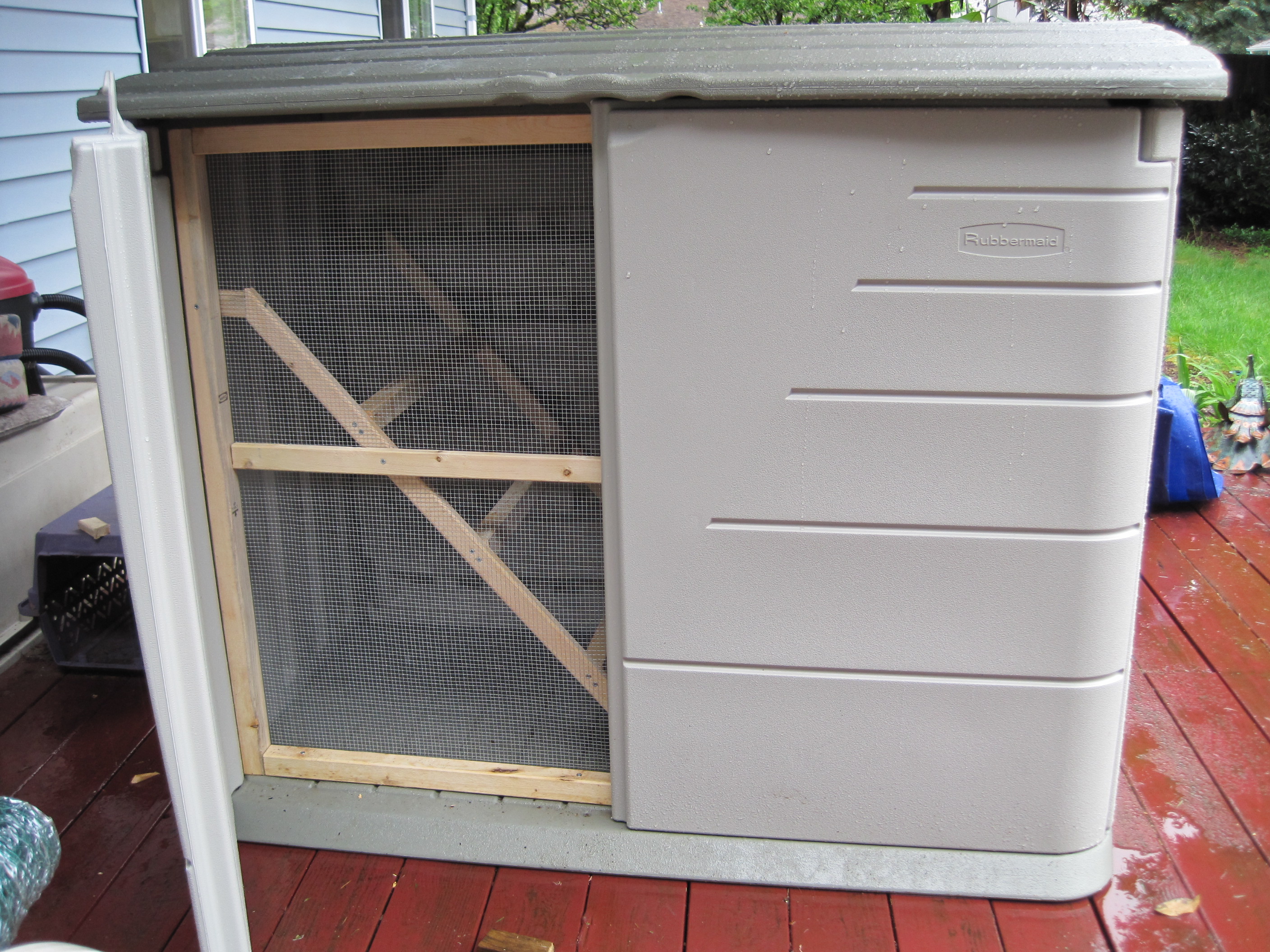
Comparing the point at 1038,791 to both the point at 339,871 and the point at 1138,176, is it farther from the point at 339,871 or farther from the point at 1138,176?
the point at 339,871

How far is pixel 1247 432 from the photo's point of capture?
14.3 ft

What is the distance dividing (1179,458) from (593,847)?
9.49 ft

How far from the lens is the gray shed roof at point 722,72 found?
1.61m

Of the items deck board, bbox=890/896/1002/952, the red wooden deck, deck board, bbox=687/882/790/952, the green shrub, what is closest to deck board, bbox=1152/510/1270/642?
the red wooden deck

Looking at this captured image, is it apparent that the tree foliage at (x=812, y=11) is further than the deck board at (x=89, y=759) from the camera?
Yes

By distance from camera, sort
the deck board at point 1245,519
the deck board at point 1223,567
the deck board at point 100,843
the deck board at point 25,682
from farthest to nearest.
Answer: the deck board at point 1245,519 → the deck board at point 1223,567 → the deck board at point 25,682 → the deck board at point 100,843

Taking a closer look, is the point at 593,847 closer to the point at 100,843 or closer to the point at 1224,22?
the point at 100,843

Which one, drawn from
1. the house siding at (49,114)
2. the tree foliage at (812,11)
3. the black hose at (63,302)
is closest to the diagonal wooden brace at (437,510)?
the black hose at (63,302)

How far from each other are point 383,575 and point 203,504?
40cm

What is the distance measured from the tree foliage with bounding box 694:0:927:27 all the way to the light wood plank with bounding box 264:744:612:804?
270 inches

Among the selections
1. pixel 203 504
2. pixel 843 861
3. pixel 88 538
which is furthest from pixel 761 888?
pixel 88 538

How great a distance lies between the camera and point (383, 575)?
221 centimetres

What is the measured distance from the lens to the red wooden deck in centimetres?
200

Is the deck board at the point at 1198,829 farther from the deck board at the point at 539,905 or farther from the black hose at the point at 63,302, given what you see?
the black hose at the point at 63,302
